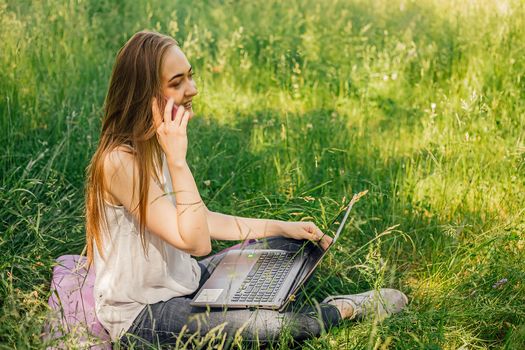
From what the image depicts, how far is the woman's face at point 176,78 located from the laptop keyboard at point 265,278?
640 mm

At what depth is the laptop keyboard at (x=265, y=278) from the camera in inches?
106

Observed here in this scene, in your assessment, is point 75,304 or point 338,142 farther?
point 338,142

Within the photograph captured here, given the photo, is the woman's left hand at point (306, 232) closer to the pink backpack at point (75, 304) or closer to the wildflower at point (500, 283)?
the pink backpack at point (75, 304)

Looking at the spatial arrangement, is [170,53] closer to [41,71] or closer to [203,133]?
[203,133]

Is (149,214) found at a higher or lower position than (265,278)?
higher

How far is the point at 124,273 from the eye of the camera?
263 cm

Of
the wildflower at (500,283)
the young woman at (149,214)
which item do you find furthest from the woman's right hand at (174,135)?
the wildflower at (500,283)

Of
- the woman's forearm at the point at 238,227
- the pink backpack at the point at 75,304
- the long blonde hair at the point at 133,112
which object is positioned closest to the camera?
the pink backpack at the point at 75,304

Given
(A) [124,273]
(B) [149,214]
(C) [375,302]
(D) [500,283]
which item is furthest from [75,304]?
(D) [500,283]

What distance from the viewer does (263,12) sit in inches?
245

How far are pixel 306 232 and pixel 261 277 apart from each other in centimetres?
24

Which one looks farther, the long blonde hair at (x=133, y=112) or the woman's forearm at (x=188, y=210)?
the long blonde hair at (x=133, y=112)

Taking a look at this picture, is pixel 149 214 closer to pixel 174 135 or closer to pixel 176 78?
pixel 174 135

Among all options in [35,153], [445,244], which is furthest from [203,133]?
[445,244]
